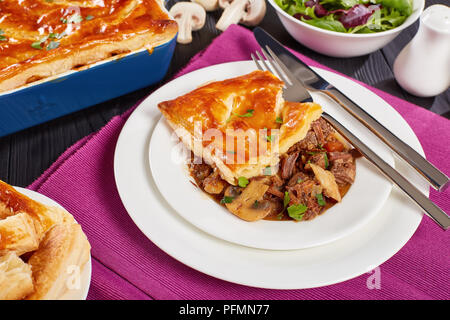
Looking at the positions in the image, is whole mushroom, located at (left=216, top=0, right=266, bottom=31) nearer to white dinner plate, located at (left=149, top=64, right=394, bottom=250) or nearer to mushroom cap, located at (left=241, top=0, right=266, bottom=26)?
mushroom cap, located at (left=241, top=0, right=266, bottom=26)

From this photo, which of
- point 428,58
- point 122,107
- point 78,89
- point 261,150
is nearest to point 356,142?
point 261,150

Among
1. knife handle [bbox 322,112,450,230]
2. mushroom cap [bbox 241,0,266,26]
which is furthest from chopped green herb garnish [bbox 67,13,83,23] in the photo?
knife handle [bbox 322,112,450,230]

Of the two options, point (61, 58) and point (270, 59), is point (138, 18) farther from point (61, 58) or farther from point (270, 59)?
point (270, 59)

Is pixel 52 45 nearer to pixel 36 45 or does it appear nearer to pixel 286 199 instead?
pixel 36 45

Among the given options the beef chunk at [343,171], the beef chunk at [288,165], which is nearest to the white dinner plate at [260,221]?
the beef chunk at [343,171]
